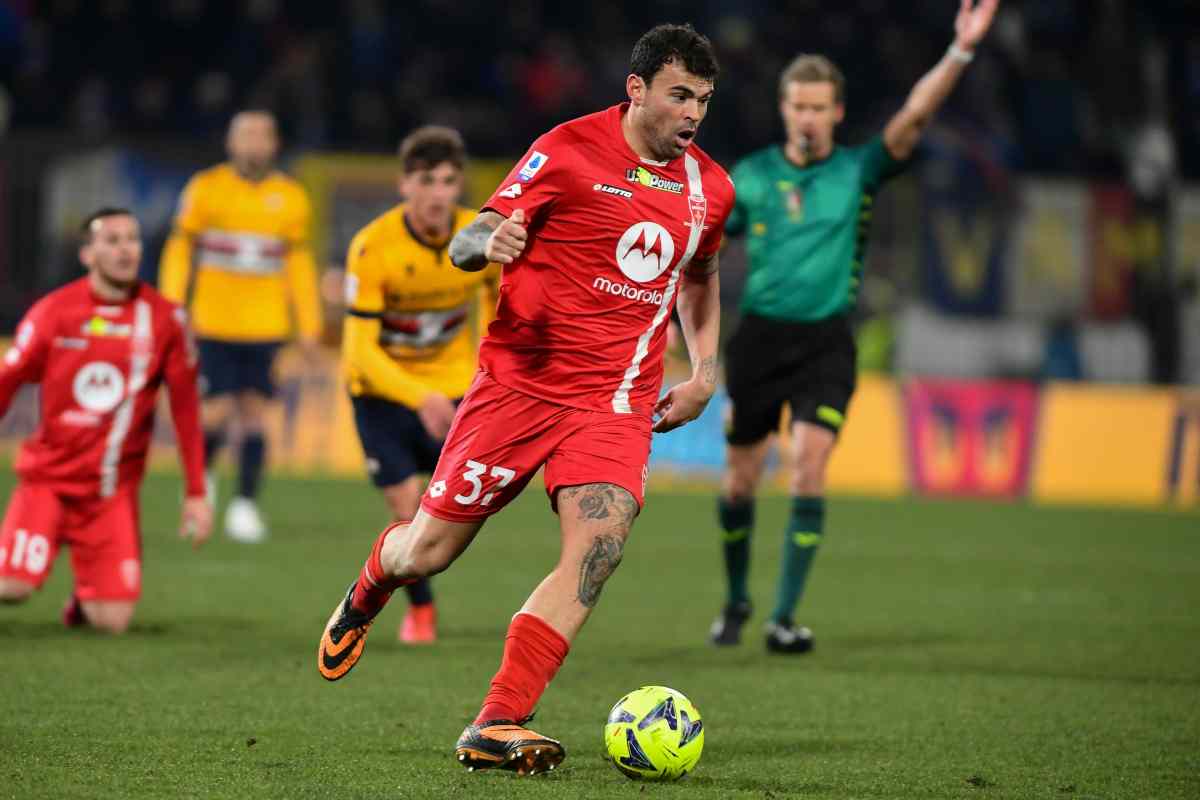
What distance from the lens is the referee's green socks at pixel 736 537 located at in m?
8.50

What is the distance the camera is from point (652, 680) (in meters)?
7.18

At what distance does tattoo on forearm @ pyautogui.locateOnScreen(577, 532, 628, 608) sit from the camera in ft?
17.1

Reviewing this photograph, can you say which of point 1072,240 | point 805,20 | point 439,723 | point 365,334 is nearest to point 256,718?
point 439,723

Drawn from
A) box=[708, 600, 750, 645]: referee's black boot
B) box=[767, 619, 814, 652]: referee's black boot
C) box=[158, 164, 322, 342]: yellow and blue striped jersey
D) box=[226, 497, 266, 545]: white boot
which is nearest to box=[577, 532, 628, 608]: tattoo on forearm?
box=[767, 619, 814, 652]: referee's black boot

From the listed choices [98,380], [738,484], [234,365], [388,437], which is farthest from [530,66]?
[388,437]

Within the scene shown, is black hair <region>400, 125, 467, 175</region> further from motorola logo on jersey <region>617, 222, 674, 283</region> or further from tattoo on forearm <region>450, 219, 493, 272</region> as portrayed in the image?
tattoo on forearm <region>450, 219, 493, 272</region>

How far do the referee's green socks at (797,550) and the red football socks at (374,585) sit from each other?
8.86 feet

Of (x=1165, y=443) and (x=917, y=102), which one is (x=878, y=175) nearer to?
(x=917, y=102)

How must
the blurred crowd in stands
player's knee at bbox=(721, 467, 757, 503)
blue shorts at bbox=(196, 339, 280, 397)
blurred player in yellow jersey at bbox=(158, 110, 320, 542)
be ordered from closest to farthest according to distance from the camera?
player's knee at bbox=(721, 467, 757, 503)
blurred player in yellow jersey at bbox=(158, 110, 320, 542)
blue shorts at bbox=(196, 339, 280, 397)
the blurred crowd in stands

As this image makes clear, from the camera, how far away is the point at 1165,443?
1680 centimetres

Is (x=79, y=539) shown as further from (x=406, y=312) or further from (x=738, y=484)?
(x=738, y=484)

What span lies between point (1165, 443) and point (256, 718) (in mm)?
12425

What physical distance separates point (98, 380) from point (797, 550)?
10.5 ft

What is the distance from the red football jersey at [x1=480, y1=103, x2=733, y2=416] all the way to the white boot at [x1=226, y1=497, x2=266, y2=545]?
693 centimetres
